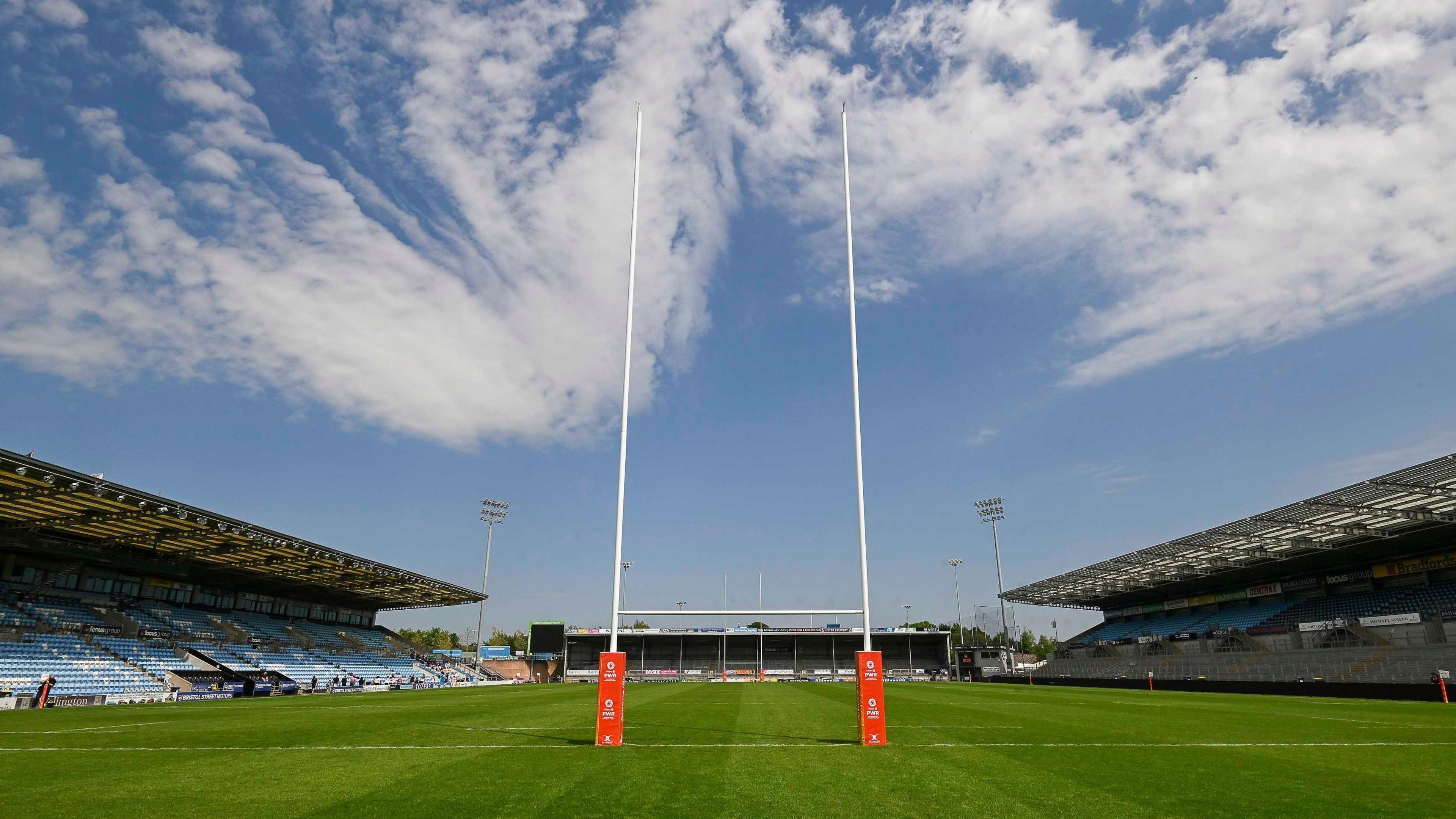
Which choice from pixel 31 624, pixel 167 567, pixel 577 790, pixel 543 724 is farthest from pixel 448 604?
pixel 577 790

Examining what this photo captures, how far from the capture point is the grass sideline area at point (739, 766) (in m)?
7.45

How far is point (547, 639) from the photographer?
86062 mm

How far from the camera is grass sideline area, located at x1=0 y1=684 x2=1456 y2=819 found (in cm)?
745

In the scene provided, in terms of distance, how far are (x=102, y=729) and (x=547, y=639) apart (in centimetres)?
7288

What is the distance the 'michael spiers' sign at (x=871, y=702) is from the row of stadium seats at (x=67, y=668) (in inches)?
1285

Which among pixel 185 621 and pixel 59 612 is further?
pixel 185 621

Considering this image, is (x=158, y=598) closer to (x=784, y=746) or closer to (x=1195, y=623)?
(x=784, y=746)

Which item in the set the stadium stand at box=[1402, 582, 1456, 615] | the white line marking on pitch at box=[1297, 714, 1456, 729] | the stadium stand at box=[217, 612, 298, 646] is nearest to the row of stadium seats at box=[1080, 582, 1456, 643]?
the stadium stand at box=[1402, 582, 1456, 615]

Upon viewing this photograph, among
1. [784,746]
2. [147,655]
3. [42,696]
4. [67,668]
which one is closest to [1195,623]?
[784,746]

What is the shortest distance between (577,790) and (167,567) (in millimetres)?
48201

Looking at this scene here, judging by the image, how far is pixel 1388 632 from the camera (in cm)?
3684

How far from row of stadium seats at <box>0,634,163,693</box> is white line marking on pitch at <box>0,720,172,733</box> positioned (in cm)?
1504

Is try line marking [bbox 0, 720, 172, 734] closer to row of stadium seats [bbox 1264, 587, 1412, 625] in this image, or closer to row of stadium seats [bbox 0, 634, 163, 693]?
row of stadium seats [bbox 0, 634, 163, 693]

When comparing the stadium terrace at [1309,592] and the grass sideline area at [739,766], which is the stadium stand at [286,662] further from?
the stadium terrace at [1309,592]
